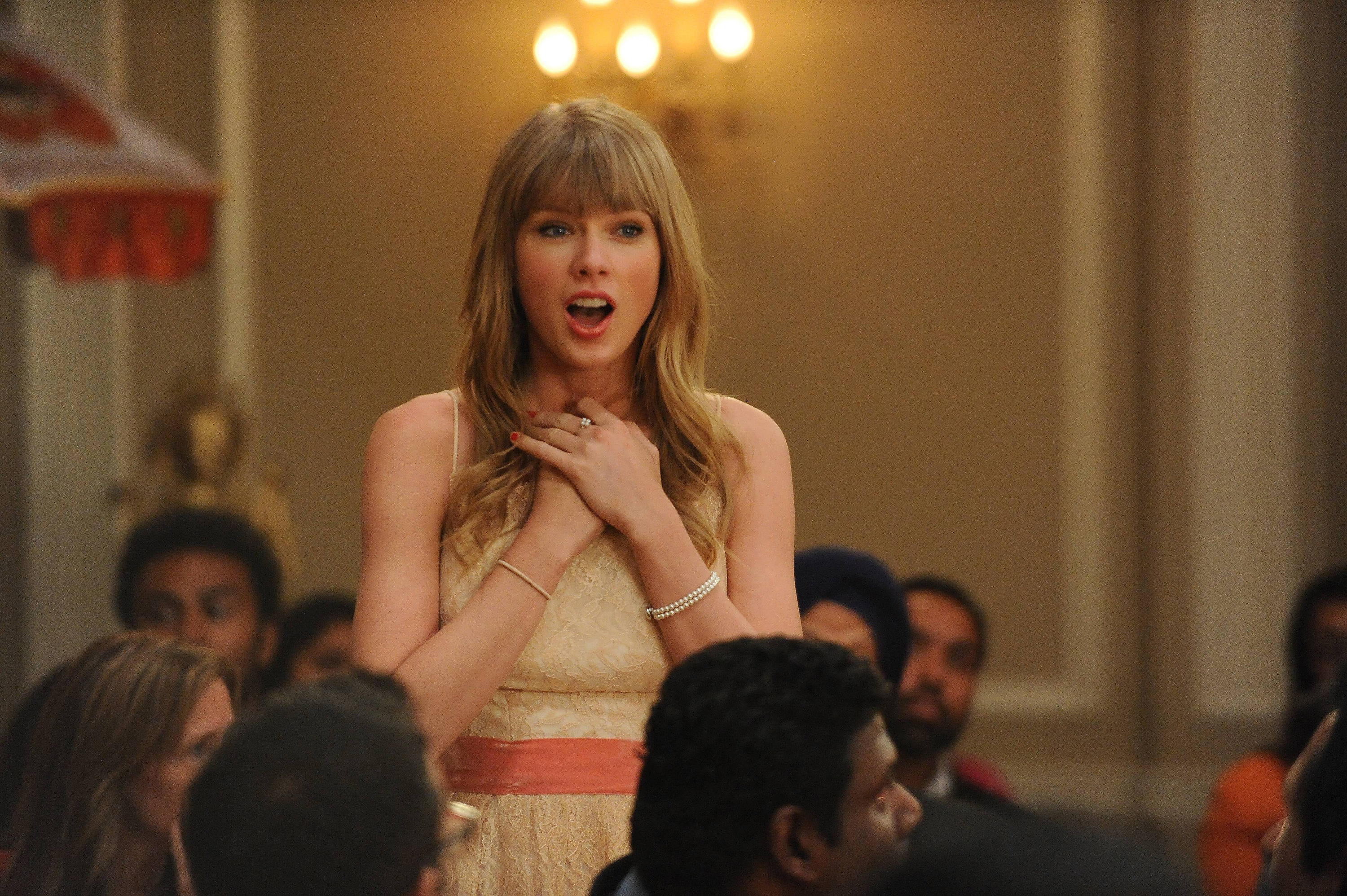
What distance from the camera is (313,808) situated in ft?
3.82

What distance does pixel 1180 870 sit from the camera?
1002mm

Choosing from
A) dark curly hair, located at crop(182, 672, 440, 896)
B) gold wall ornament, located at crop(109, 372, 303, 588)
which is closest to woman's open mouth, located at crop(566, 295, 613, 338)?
dark curly hair, located at crop(182, 672, 440, 896)

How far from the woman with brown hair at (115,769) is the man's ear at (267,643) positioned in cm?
142

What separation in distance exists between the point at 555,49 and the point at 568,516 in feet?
13.4

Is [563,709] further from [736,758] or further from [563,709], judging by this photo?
[736,758]

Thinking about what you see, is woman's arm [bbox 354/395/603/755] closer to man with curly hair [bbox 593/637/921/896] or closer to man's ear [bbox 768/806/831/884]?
man with curly hair [bbox 593/637/921/896]

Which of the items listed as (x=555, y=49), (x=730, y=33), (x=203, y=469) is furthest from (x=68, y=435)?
(x=730, y=33)

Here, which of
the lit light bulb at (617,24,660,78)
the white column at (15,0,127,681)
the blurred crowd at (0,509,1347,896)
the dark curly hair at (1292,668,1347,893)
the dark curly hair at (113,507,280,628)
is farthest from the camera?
the white column at (15,0,127,681)

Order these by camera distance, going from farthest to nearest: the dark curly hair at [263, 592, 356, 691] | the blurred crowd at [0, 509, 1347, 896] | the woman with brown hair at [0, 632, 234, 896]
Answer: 1. the dark curly hair at [263, 592, 356, 691]
2. the woman with brown hair at [0, 632, 234, 896]
3. the blurred crowd at [0, 509, 1347, 896]

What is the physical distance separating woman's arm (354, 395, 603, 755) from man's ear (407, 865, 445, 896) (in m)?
0.35

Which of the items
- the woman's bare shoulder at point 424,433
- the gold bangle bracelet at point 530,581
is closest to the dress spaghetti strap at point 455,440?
the woman's bare shoulder at point 424,433

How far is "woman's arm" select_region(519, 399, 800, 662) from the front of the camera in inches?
68.1

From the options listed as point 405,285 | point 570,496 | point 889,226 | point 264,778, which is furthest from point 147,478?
point 264,778

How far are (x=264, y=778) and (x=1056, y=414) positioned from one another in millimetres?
5188
